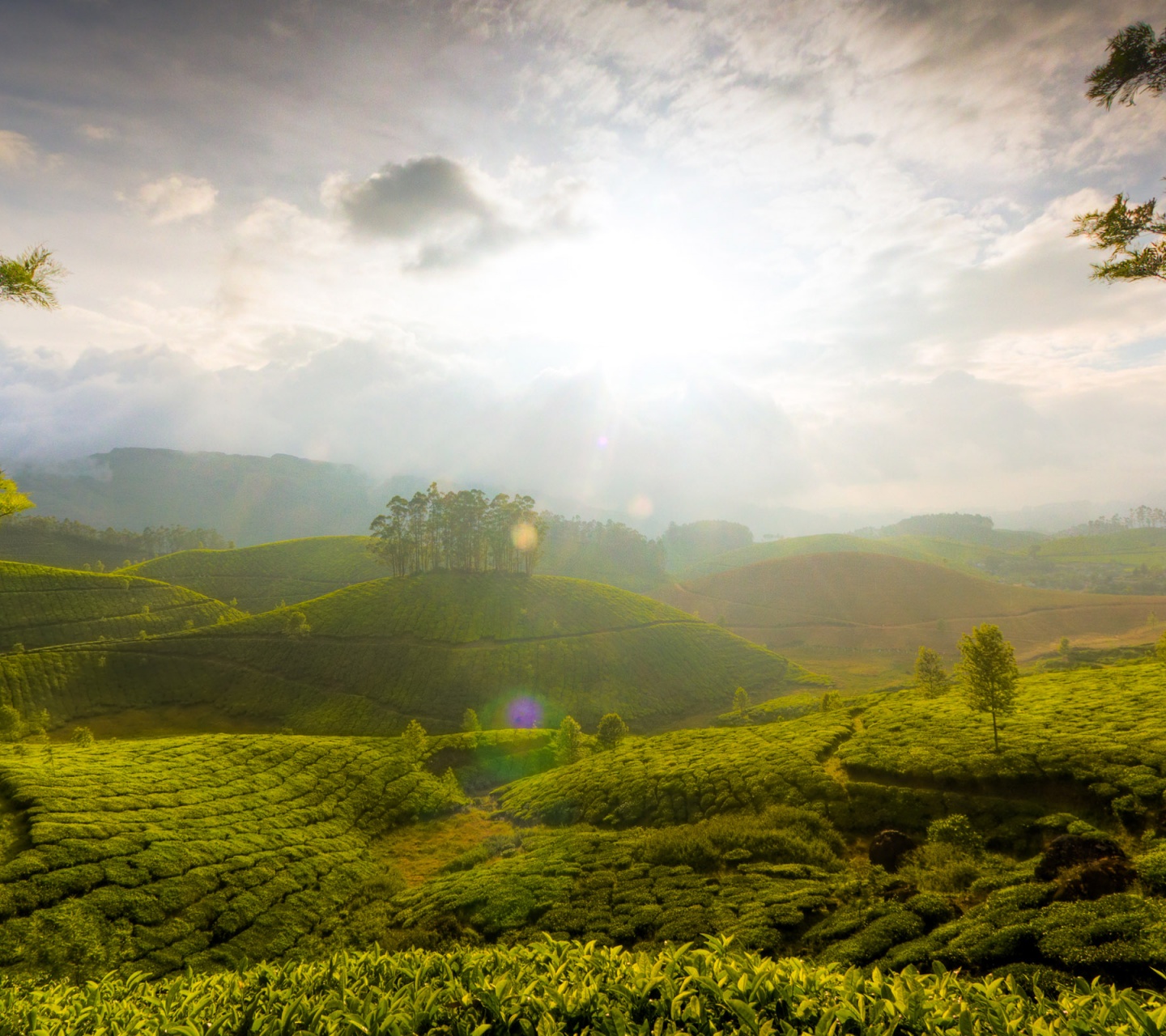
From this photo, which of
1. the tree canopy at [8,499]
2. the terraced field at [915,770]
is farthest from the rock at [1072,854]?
the tree canopy at [8,499]

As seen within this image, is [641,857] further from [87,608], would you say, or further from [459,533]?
[87,608]

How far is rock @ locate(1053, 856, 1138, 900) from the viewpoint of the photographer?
56.6 ft

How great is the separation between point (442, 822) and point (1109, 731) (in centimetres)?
4970

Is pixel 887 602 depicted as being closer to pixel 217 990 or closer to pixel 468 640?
pixel 468 640

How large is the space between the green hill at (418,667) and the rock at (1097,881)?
8046 centimetres

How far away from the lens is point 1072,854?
19016 millimetres

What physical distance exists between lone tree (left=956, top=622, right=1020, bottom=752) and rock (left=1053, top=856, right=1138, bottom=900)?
1734 centimetres

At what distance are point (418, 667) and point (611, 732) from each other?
53.7m

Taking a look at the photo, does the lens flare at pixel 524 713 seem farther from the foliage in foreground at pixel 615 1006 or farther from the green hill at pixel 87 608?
the foliage in foreground at pixel 615 1006

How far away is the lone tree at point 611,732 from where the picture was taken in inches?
2429

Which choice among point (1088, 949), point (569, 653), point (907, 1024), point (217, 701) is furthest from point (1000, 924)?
point (217, 701)

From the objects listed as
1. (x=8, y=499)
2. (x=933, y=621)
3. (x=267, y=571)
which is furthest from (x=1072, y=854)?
(x=267, y=571)

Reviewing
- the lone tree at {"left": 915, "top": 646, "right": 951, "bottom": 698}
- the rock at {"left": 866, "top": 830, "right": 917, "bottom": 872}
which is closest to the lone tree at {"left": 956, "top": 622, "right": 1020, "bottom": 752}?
the rock at {"left": 866, "top": 830, "right": 917, "bottom": 872}

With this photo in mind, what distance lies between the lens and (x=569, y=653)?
111750 mm
